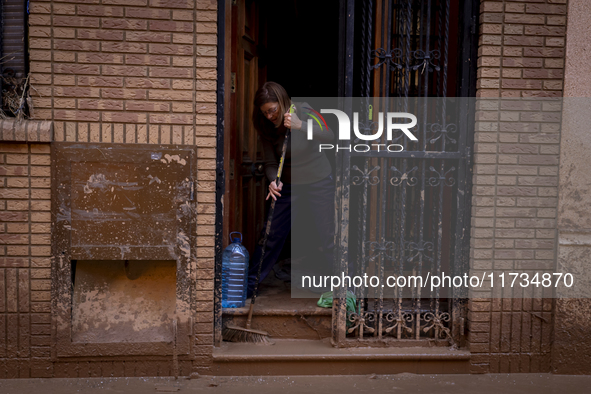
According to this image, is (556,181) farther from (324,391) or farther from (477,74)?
(324,391)

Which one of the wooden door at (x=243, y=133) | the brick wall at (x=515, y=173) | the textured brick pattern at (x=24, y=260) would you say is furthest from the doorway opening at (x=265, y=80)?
the textured brick pattern at (x=24, y=260)

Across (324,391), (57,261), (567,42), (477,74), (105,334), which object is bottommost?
(324,391)

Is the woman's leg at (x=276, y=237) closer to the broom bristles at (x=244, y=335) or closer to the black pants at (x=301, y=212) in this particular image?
the black pants at (x=301, y=212)

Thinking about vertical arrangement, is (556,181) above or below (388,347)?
above

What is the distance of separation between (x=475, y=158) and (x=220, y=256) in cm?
209

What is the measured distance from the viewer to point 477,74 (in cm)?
380

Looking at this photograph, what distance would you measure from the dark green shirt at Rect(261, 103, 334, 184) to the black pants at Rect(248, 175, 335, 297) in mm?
78

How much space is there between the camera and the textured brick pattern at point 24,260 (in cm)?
354

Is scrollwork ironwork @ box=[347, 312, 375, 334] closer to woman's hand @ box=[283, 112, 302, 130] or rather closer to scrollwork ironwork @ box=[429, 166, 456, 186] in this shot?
scrollwork ironwork @ box=[429, 166, 456, 186]

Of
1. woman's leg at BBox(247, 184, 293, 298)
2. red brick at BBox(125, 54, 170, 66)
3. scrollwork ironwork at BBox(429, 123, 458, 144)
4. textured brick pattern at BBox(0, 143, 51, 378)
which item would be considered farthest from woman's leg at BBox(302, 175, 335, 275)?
textured brick pattern at BBox(0, 143, 51, 378)

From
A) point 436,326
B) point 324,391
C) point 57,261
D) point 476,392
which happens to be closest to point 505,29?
point 436,326

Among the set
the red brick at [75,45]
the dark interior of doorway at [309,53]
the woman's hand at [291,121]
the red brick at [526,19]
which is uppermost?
the dark interior of doorway at [309,53]

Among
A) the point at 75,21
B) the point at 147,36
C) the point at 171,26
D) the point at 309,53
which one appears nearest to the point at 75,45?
the point at 75,21

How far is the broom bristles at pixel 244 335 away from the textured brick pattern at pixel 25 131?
1977mm
